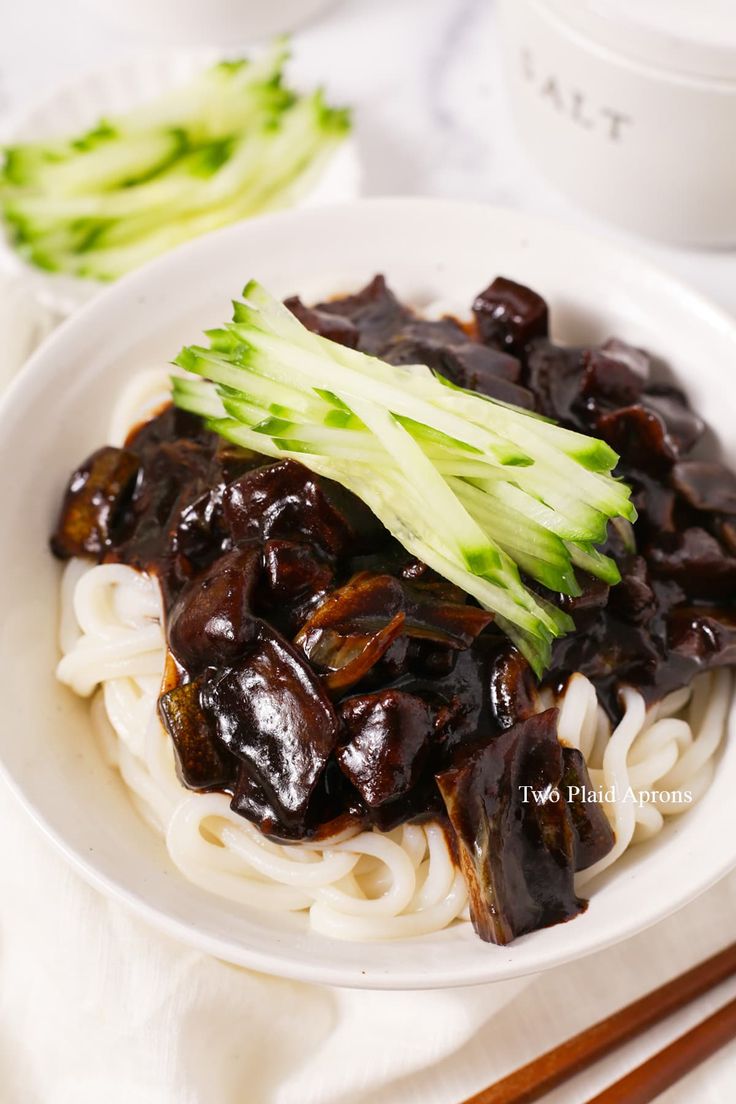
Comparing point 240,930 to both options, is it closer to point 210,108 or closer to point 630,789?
point 630,789

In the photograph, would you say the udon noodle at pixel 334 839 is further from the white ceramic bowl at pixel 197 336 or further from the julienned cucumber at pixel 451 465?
the julienned cucumber at pixel 451 465

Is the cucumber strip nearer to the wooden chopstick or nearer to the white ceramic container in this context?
the wooden chopstick

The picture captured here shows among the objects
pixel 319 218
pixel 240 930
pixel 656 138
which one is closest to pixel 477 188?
pixel 656 138

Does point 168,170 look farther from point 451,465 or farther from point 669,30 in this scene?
point 451,465

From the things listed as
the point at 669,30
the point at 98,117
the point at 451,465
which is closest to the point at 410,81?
the point at 98,117

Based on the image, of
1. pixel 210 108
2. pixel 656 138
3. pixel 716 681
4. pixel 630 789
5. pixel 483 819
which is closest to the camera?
pixel 483 819

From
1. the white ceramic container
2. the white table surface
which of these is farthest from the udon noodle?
the white ceramic container

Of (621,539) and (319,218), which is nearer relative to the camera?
(621,539)
